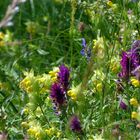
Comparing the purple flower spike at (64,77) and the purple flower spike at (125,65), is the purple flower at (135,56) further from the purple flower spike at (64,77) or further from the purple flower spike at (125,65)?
the purple flower spike at (64,77)

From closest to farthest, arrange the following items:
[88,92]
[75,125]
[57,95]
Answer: [75,125] < [57,95] < [88,92]

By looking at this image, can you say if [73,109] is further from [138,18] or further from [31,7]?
[31,7]

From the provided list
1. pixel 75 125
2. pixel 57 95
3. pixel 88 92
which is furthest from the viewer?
pixel 88 92

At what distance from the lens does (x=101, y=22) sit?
2.38 meters

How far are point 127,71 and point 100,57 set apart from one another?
1.07 feet

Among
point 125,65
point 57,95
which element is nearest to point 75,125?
point 57,95

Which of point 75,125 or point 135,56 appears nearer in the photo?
point 75,125

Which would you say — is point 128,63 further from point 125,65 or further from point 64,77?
point 64,77

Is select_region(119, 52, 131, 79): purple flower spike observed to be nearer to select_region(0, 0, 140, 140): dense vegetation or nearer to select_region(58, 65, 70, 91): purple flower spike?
select_region(0, 0, 140, 140): dense vegetation

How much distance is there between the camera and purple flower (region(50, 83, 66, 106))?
75.3 inches

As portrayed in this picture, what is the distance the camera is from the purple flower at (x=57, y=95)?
1913mm

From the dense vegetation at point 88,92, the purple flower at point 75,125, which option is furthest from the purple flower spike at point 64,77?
the purple flower at point 75,125

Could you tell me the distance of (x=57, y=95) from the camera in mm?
1923

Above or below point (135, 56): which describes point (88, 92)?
below
